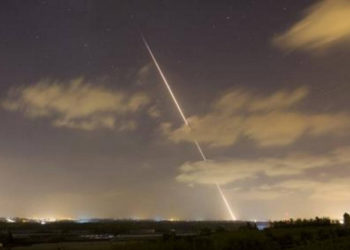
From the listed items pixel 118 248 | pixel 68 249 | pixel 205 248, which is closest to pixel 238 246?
pixel 205 248

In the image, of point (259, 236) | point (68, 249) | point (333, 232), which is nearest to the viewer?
point (259, 236)

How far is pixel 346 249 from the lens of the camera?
26.5 metres

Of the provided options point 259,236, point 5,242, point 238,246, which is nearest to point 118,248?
point 238,246

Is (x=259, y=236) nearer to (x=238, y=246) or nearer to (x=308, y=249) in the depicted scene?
(x=238, y=246)

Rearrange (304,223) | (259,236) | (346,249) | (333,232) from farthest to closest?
1. (304,223)
2. (333,232)
3. (259,236)
4. (346,249)

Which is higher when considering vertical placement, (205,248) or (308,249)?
(205,248)

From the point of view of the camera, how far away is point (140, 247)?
1224 inches

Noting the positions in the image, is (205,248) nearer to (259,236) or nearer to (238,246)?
(238,246)

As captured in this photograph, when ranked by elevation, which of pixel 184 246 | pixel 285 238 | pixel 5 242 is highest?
pixel 5 242

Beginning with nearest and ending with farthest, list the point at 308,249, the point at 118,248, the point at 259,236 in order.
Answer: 1. the point at 308,249
2. the point at 118,248
3. the point at 259,236

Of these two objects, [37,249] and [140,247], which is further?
[37,249]

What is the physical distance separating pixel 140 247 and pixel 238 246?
7.21m

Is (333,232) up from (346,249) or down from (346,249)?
down

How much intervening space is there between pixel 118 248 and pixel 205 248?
6.06 m
